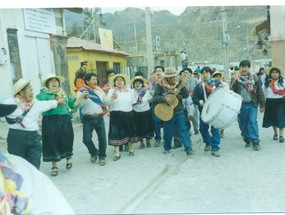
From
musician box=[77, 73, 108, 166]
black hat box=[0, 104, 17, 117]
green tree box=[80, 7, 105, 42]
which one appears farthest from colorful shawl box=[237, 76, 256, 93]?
green tree box=[80, 7, 105, 42]

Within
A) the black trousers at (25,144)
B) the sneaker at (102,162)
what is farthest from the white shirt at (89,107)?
the black trousers at (25,144)

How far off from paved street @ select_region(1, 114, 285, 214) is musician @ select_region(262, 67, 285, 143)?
Result: 443 millimetres

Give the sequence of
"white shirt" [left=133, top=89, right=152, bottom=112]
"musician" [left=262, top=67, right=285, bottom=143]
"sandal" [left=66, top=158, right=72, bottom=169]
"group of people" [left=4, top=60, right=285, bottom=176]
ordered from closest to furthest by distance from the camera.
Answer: "group of people" [left=4, top=60, right=285, bottom=176] < "sandal" [left=66, top=158, right=72, bottom=169] < "musician" [left=262, top=67, right=285, bottom=143] < "white shirt" [left=133, top=89, right=152, bottom=112]

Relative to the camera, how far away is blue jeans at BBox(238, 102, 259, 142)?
632 cm

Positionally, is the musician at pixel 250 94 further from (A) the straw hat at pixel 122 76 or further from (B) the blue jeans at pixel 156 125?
(A) the straw hat at pixel 122 76

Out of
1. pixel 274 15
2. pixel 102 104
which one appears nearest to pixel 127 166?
pixel 102 104

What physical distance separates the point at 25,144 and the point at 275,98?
14.7ft

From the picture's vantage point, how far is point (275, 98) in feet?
22.8

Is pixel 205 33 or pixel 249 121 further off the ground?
pixel 205 33

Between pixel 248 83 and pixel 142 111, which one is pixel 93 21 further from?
pixel 248 83

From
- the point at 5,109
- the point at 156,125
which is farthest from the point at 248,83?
the point at 5,109

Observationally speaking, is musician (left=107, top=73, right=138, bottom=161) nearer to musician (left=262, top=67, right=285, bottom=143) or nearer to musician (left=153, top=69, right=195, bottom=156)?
musician (left=153, top=69, right=195, bottom=156)

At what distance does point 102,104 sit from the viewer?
230 inches

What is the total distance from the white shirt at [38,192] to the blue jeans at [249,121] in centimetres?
490
